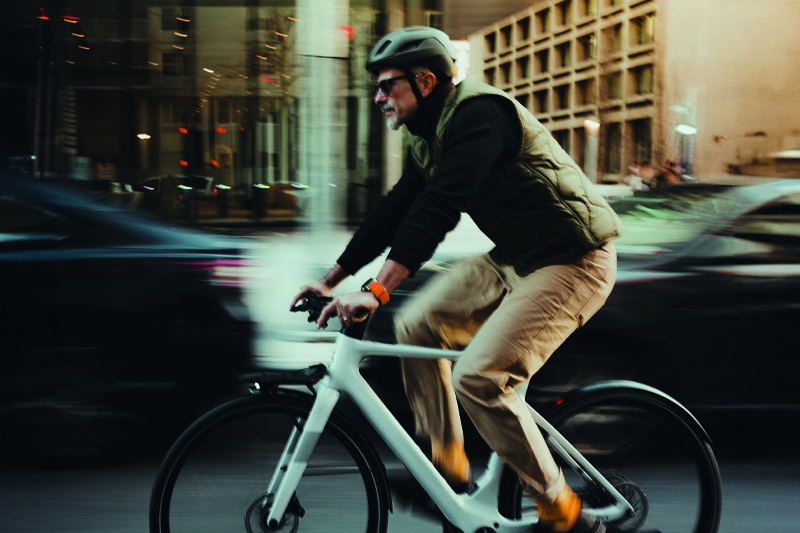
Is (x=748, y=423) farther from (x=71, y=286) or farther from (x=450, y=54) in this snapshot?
(x=71, y=286)

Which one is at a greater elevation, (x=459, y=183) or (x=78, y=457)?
(x=459, y=183)

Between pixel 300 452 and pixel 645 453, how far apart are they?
110 cm

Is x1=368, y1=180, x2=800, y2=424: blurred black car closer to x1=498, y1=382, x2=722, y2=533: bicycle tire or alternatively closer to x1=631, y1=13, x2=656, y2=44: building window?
x1=498, y1=382, x2=722, y2=533: bicycle tire

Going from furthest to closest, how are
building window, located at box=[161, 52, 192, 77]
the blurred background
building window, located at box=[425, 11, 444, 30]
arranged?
building window, located at box=[161, 52, 192, 77], building window, located at box=[425, 11, 444, 30], the blurred background

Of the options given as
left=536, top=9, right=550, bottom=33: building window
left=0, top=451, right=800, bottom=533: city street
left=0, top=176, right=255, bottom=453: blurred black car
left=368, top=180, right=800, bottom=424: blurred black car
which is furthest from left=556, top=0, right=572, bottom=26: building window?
left=0, top=176, right=255, bottom=453: blurred black car

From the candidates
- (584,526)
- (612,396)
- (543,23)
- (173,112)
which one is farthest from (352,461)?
(173,112)

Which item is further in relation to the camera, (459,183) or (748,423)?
(748,423)

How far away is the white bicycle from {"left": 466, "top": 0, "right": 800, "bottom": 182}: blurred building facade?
22.3ft

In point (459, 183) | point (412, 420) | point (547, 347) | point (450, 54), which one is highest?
point (450, 54)

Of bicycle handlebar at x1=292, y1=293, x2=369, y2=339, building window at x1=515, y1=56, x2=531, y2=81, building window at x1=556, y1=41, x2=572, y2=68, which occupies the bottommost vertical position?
bicycle handlebar at x1=292, y1=293, x2=369, y2=339

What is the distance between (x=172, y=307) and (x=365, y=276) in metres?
0.93

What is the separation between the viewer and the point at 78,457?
4340mm

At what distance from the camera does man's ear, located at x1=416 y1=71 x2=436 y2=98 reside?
2547 mm

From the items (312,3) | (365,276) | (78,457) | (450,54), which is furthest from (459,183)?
(312,3)
